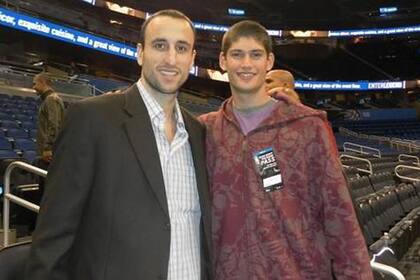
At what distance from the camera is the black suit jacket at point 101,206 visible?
4.36 ft

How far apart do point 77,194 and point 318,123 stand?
826 millimetres

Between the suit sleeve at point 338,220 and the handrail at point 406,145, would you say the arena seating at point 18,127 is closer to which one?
the suit sleeve at point 338,220

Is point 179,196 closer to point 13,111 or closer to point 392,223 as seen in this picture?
point 392,223

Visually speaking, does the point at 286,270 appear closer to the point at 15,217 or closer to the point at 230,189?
the point at 230,189

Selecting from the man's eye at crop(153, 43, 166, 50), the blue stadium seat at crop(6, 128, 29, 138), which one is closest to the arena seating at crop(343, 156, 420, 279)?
the man's eye at crop(153, 43, 166, 50)

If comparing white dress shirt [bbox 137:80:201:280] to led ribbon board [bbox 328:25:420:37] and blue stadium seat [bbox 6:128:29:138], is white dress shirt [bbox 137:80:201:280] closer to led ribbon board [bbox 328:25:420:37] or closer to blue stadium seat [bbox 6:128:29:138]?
blue stadium seat [bbox 6:128:29:138]

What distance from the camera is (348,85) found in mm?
27781

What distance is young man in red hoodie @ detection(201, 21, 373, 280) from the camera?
5.13ft

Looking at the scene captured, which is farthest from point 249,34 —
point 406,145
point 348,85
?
point 348,85

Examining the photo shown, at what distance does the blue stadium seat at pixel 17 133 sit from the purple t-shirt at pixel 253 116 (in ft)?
20.9

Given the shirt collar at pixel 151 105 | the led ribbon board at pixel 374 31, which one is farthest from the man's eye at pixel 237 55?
the led ribbon board at pixel 374 31

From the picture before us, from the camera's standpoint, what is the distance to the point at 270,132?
5.45 feet

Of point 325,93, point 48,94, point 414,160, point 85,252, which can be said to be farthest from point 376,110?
point 85,252

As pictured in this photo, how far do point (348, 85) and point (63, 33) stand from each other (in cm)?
1728
